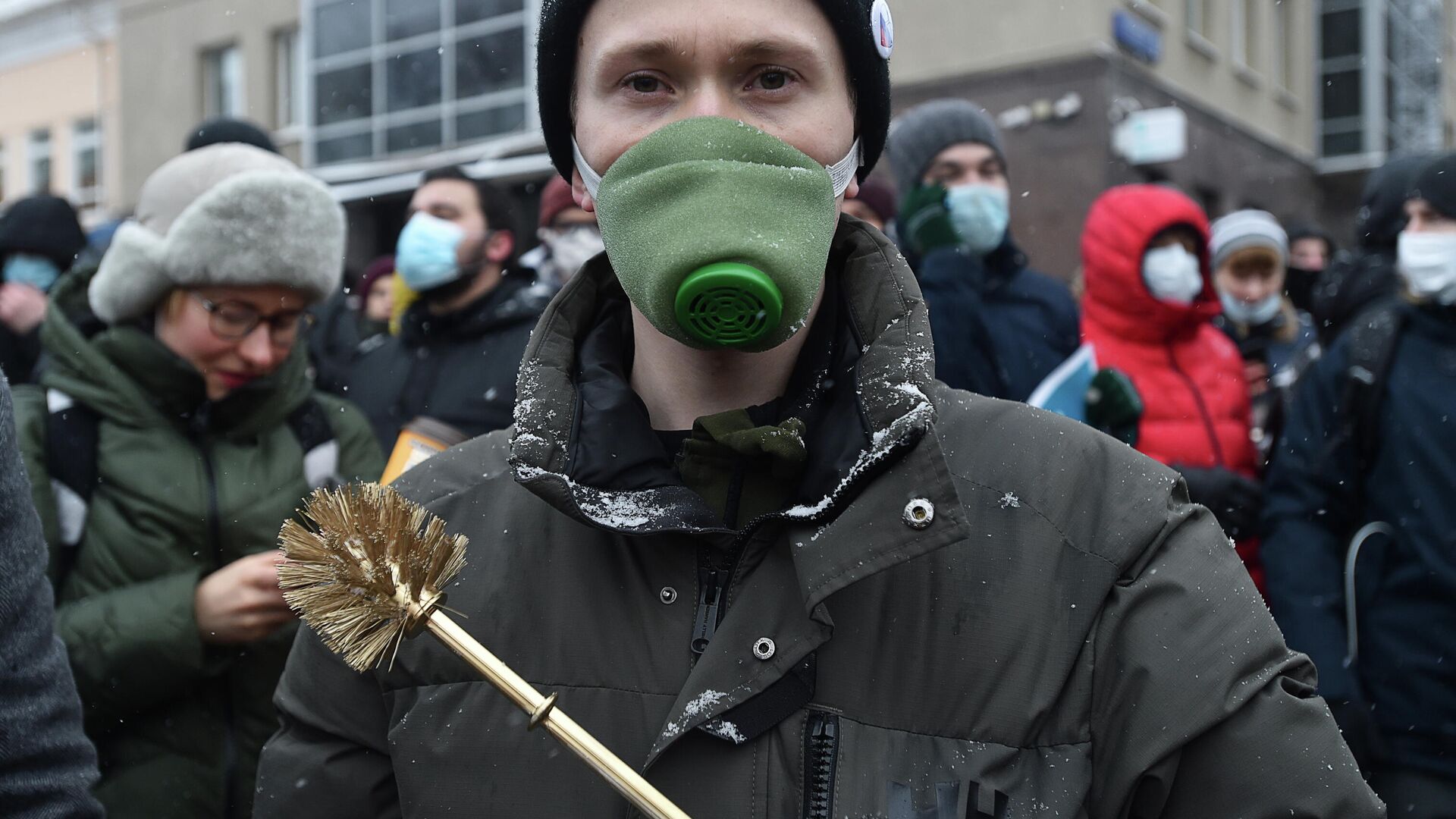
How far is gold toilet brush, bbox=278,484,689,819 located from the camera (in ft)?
5.12

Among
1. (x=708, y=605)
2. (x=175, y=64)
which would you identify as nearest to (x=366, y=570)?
(x=708, y=605)

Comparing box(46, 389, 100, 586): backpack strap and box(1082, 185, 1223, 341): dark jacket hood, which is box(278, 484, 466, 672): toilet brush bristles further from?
box(1082, 185, 1223, 341): dark jacket hood

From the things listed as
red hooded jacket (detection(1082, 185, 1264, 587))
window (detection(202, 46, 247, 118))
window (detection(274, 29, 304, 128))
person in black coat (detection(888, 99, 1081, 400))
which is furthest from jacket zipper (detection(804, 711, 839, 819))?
window (detection(202, 46, 247, 118))

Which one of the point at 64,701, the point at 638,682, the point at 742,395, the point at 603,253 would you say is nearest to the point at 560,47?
the point at 603,253

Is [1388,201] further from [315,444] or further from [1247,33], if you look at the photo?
[1247,33]

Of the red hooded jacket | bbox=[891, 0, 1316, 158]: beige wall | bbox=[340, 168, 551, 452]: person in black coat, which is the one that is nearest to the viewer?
the red hooded jacket

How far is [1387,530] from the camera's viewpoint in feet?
11.3

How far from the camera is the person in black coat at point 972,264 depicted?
402cm

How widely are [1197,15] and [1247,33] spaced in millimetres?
2571

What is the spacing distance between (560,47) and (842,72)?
43 centimetres

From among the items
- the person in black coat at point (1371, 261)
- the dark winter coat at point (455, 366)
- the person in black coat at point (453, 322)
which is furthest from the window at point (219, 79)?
the person in black coat at point (1371, 261)

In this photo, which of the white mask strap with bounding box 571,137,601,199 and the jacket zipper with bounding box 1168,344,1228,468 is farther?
the jacket zipper with bounding box 1168,344,1228,468

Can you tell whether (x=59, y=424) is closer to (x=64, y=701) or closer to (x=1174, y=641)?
(x=64, y=701)

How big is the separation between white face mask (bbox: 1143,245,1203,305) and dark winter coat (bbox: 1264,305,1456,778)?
2.20ft
